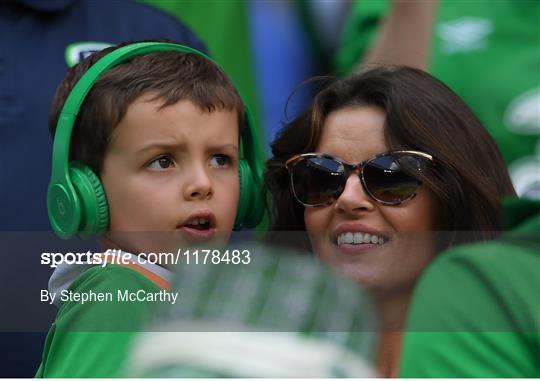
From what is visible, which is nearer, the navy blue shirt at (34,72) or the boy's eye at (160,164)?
the boy's eye at (160,164)

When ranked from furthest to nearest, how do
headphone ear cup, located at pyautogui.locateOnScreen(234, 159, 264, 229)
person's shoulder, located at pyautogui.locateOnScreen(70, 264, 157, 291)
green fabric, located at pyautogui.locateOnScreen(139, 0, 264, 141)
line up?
green fabric, located at pyautogui.locateOnScreen(139, 0, 264, 141) < headphone ear cup, located at pyautogui.locateOnScreen(234, 159, 264, 229) < person's shoulder, located at pyautogui.locateOnScreen(70, 264, 157, 291)

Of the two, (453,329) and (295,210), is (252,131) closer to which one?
(295,210)

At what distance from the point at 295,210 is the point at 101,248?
1.17 ft

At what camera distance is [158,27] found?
2.39 metres

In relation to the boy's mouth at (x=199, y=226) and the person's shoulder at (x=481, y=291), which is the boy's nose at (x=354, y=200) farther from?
the person's shoulder at (x=481, y=291)

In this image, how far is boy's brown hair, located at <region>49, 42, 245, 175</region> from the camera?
1.78 meters

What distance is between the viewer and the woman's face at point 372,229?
1693mm

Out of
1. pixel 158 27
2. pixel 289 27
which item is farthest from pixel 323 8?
pixel 158 27

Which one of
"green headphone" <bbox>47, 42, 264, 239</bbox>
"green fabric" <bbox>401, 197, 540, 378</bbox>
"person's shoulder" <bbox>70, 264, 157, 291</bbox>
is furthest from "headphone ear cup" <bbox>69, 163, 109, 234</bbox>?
"green fabric" <bbox>401, 197, 540, 378</bbox>

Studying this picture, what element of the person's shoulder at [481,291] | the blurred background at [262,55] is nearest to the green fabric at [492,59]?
the blurred background at [262,55]

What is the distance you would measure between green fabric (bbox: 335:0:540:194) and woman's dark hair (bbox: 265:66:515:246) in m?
0.51

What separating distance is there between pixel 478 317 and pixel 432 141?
31.2 inches

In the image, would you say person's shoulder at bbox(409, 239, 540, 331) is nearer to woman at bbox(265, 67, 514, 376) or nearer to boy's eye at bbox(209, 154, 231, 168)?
woman at bbox(265, 67, 514, 376)

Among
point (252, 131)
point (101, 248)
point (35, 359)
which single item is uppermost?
point (252, 131)
